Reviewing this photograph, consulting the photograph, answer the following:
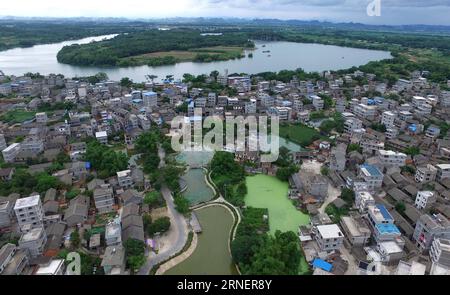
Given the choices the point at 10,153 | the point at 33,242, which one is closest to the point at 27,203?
the point at 33,242

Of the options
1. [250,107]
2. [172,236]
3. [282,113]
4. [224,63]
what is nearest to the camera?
[172,236]

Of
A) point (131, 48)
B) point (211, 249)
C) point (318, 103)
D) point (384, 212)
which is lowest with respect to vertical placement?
point (211, 249)

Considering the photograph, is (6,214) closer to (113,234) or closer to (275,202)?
(113,234)

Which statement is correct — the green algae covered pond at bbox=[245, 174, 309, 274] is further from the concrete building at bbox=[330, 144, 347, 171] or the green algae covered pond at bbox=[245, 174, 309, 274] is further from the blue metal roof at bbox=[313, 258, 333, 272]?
the concrete building at bbox=[330, 144, 347, 171]

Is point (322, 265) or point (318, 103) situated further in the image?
point (318, 103)

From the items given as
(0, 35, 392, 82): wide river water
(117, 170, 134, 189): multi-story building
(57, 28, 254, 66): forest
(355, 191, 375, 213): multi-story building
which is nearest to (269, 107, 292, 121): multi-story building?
(355, 191, 375, 213): multi-story building

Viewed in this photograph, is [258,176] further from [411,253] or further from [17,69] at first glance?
[17,69]

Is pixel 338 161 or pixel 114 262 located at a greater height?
pixel 338 161

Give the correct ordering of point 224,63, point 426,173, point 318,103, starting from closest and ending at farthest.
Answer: point 426,173
point 318,103
point 224,63
